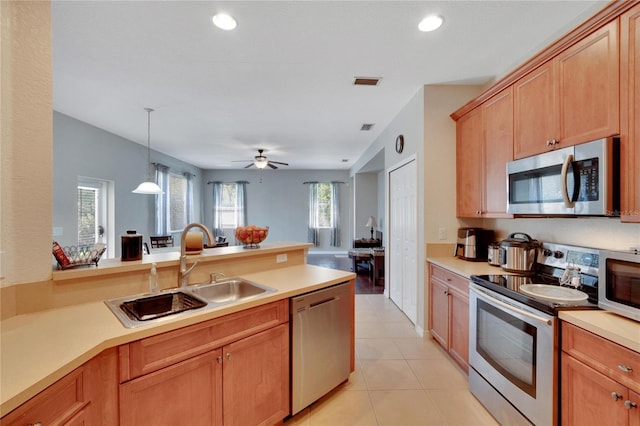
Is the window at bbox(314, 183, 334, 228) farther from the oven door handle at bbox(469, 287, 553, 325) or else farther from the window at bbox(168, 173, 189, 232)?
the oven door handle at bbox(469, 287, 553, 325)

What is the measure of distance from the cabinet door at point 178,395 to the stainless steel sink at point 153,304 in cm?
27

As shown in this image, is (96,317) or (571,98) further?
(571,98)

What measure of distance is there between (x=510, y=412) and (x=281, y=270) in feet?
6.07

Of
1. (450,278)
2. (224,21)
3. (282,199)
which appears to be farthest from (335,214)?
(224,21)

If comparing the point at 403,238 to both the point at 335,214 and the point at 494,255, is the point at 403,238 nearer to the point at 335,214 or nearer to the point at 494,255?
the point at 494,255

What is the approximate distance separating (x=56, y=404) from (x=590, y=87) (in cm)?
291

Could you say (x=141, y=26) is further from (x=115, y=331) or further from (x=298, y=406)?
(x=298, y=406)

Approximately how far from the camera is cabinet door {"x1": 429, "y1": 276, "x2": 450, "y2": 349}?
254cm

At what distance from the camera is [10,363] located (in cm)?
90

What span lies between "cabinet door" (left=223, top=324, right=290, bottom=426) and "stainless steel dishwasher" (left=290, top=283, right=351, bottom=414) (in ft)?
0.24

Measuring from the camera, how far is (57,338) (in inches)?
42.3

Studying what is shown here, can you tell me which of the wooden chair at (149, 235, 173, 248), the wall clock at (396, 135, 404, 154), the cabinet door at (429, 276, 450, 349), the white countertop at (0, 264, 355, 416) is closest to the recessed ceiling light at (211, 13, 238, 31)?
the white countertop at (0, 264, 355, 416)

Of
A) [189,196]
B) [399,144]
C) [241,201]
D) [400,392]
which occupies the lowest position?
[400,392]

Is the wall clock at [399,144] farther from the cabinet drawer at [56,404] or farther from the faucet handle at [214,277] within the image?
the cabinet drawer at [56,404]
